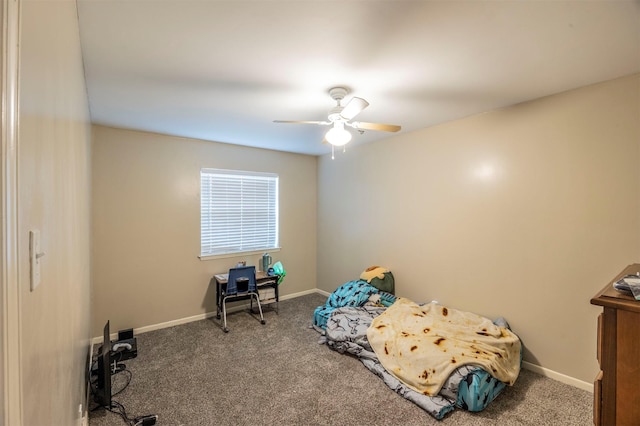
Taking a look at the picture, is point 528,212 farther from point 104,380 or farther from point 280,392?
point 104,380

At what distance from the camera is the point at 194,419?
2084mm

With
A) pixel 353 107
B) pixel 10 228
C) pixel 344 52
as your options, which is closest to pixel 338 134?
pixel 353 107

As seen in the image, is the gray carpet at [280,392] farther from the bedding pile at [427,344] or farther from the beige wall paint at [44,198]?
the beige wall paint at [44,198]

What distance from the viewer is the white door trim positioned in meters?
0.41

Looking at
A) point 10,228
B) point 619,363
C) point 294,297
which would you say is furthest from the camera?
point 294,297

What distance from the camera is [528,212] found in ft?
8.71

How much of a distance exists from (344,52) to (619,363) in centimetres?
198

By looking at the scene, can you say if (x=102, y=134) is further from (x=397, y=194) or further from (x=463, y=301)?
(x=463, y=301)

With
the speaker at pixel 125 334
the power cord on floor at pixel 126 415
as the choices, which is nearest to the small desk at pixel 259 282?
the speaker at pixel 125 334

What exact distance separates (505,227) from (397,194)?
1319mm

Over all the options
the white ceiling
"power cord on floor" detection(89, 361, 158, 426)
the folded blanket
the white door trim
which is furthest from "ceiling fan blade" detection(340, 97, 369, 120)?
"power cord on floor" detection(89, 361, 158, 426)

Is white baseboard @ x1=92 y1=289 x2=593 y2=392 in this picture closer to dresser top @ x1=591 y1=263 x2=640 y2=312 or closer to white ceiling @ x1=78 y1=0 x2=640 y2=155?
dresser top @ x1=591 y1=263 x2=640 y2=312

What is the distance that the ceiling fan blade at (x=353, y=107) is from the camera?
2.01 metres

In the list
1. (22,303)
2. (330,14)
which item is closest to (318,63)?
(330,14)
